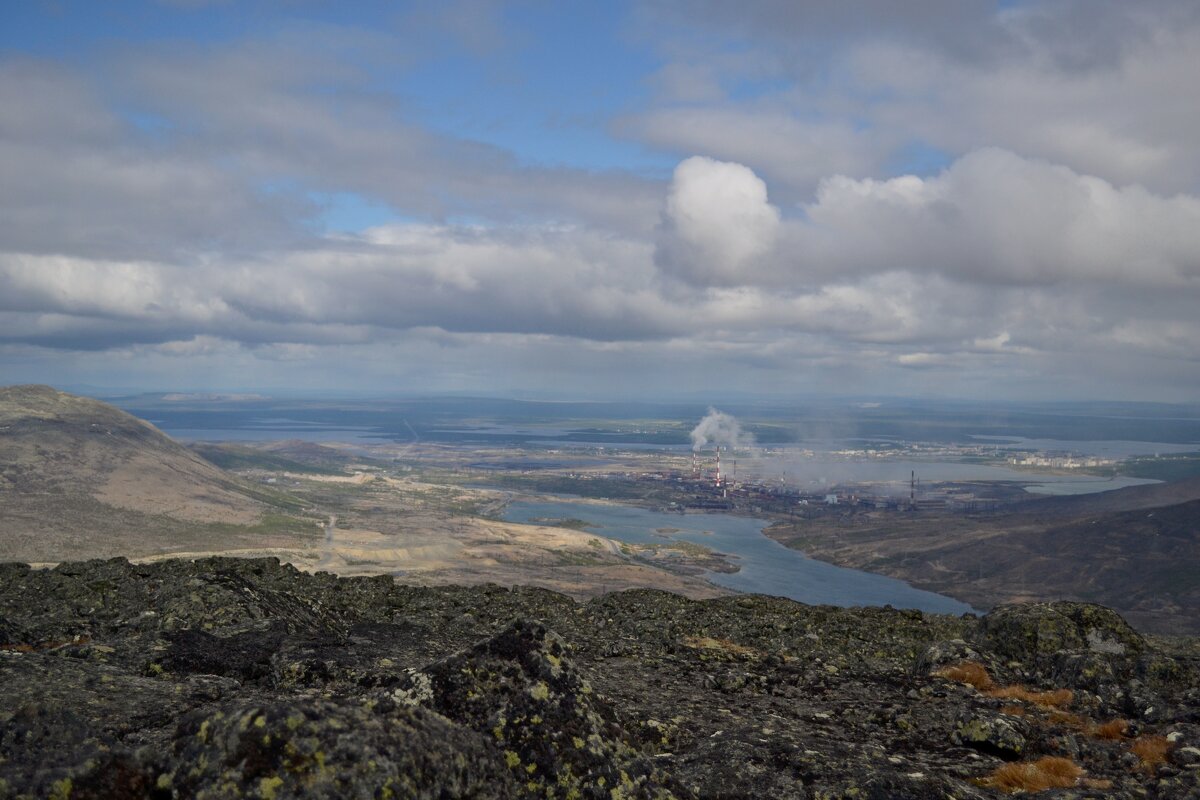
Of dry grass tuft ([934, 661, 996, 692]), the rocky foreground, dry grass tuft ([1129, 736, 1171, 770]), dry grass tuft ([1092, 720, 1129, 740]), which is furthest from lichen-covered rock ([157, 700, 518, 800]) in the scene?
dry grass tuft ([934, 661, 996, 692])

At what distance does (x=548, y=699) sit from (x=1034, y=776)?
9.44m

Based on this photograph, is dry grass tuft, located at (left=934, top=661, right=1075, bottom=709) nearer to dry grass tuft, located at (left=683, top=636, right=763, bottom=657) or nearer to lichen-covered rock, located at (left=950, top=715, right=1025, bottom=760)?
lichen-covered rock, located at (left=950, top=715, right=1025, bottom=760)

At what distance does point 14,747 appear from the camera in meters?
7.70

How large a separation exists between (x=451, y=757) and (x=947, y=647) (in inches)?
838

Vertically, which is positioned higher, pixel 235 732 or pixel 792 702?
pixel 235 732

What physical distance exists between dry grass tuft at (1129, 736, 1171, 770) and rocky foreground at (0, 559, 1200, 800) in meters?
0.06

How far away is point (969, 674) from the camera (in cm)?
2225

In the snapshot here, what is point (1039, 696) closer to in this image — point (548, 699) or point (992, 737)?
point (992, 737)

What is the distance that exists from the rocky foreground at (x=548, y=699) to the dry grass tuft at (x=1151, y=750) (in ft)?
0.20

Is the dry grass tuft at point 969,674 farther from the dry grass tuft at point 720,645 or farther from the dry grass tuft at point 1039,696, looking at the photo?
the dry grass tuft at point 720,645

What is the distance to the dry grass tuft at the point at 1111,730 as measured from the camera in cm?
1664

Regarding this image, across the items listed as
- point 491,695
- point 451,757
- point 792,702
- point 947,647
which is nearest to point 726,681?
point 792,702

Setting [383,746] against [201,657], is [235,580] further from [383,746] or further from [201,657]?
[383,746]

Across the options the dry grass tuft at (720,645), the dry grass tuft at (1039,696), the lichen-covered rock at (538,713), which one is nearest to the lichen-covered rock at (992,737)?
the dry grass tuft at (1039,696)
